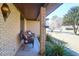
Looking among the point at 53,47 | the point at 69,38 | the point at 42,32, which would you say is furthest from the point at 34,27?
the point at 69,38

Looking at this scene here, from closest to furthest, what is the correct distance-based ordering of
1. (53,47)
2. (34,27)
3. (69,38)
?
(69,38)
(34,27)
(53,47)

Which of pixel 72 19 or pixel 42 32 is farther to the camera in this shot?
pixel 42 32

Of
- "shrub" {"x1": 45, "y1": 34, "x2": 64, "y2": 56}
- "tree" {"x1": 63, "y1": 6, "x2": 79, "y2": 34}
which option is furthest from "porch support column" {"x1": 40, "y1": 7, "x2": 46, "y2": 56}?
"tree" {"x1": 63, "y1": 6, "x2": 79, "y2": 34}

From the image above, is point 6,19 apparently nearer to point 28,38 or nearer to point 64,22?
point 28,38

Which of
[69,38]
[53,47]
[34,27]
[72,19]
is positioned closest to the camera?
[72,19]

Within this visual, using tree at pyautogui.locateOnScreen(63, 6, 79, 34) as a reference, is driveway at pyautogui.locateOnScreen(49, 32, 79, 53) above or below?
below

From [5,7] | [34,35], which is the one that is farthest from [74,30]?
[5,7]

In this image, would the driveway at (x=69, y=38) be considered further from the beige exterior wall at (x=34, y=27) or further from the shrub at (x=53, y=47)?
the beige exterior wall at (x=34, y=27)

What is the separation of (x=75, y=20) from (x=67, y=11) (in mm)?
237

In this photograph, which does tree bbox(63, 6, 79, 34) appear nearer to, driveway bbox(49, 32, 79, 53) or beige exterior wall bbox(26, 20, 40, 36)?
driveway bbox(49, 32, 79, 53)

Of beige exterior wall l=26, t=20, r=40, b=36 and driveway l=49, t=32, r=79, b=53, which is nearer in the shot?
driveway l=49, t=32, r=79, b=53

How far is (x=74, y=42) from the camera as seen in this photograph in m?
3.54

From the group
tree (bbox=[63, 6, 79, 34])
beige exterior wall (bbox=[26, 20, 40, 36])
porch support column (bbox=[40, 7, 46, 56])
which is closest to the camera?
tree (bbox=[63, 6, 79, 34])

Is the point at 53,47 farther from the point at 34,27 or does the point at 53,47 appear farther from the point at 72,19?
the point at 72,19
